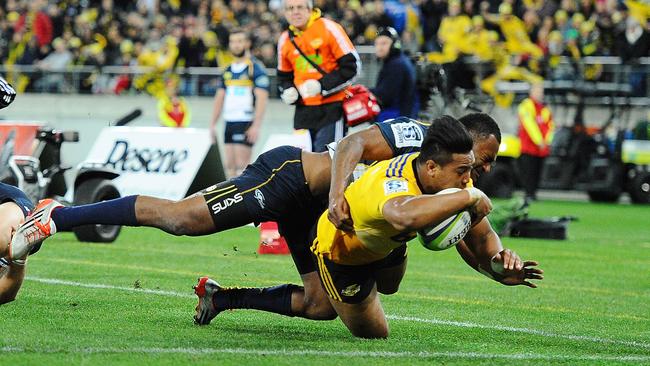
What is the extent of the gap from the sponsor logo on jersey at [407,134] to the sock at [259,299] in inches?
42.5

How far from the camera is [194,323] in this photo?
7.38 m

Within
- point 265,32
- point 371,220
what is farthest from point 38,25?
point 371,220

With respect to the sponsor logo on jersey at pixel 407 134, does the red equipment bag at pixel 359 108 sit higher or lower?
lower

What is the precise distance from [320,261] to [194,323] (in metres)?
0.93

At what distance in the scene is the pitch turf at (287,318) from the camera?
20.6 ft

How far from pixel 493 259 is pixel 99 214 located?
85.7 inches

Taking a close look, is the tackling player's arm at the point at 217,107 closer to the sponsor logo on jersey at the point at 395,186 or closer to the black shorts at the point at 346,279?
the black shorts at the point at 346,279

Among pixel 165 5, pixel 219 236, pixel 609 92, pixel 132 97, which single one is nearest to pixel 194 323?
pixel 219 236

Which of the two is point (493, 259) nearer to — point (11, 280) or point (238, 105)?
point (11, 280)

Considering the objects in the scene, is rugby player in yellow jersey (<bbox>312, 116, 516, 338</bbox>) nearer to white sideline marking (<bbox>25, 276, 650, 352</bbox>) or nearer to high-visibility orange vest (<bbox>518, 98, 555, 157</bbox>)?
white sideline marking (<bbox>25, 276, 650, 352</bbox>)

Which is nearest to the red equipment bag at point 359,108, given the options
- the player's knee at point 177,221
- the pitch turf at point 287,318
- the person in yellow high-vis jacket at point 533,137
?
the pitch turf at point 287,318

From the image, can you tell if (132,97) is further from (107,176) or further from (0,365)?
(0,365)

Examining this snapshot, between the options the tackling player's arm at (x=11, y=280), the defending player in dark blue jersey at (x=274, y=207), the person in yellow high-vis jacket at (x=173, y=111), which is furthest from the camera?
the person in yellow high-vis jacket at (x=173, y=111)

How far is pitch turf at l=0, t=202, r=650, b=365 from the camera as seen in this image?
20.6 feet
